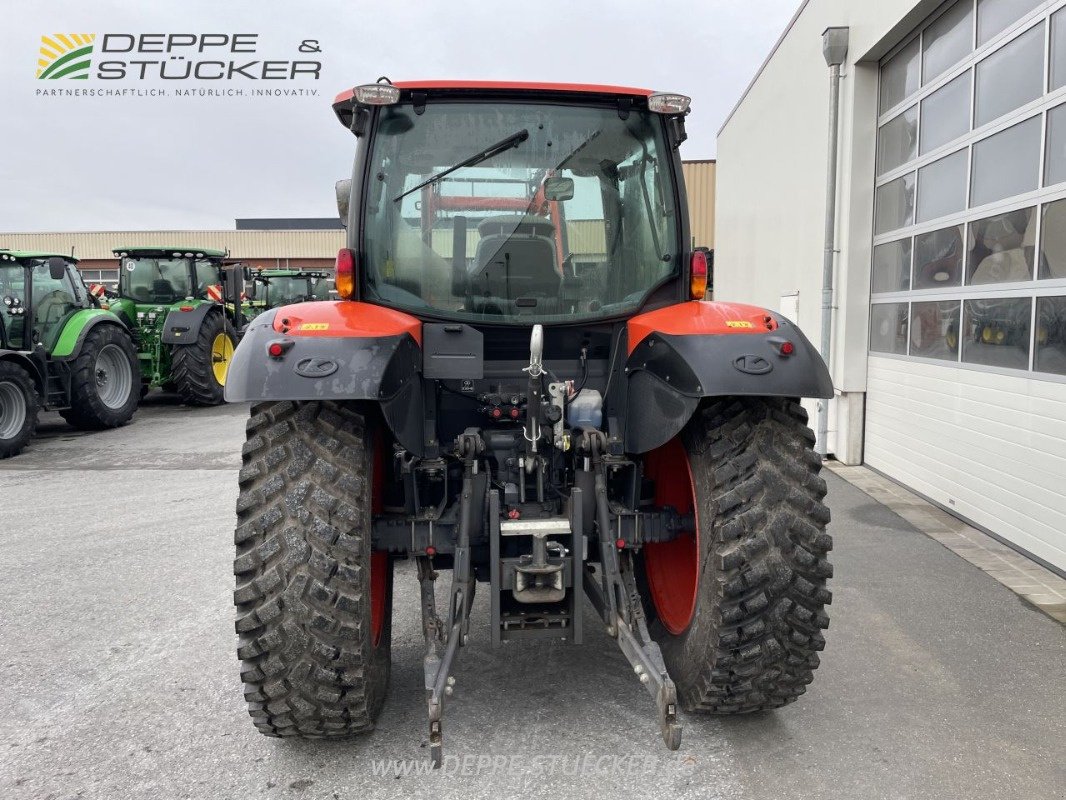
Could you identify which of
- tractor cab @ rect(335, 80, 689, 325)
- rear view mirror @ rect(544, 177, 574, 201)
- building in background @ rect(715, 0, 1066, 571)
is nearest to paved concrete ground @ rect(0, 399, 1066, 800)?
building in background @ rect(715, 0, 1066, 571)

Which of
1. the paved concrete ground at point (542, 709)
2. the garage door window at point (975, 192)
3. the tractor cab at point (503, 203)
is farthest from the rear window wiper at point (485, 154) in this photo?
the garage door window at point (975, 192)

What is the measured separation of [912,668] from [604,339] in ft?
6.11

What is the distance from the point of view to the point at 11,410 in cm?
854

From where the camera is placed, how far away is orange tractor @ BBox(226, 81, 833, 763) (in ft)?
7.79

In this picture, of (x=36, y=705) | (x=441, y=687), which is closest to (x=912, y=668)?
(x=441, y=687)

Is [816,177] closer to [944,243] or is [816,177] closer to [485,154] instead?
[944,243]

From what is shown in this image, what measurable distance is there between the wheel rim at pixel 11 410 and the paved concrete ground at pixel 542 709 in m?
4.53

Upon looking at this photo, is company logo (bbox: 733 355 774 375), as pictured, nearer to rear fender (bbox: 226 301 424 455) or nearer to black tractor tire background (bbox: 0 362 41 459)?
rear fender (bbox: 226 301 424 455)

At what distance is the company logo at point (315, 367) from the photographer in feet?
7.72

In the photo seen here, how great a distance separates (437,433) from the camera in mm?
3016

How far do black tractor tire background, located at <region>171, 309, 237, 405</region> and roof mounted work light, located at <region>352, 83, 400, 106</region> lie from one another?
9.73 meters

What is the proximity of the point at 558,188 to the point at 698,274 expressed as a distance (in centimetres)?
63

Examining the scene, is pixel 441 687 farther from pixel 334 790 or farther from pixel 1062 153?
pixel 1062 153

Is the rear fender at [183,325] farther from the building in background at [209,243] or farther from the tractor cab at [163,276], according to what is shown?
the building in background at [209,243]
